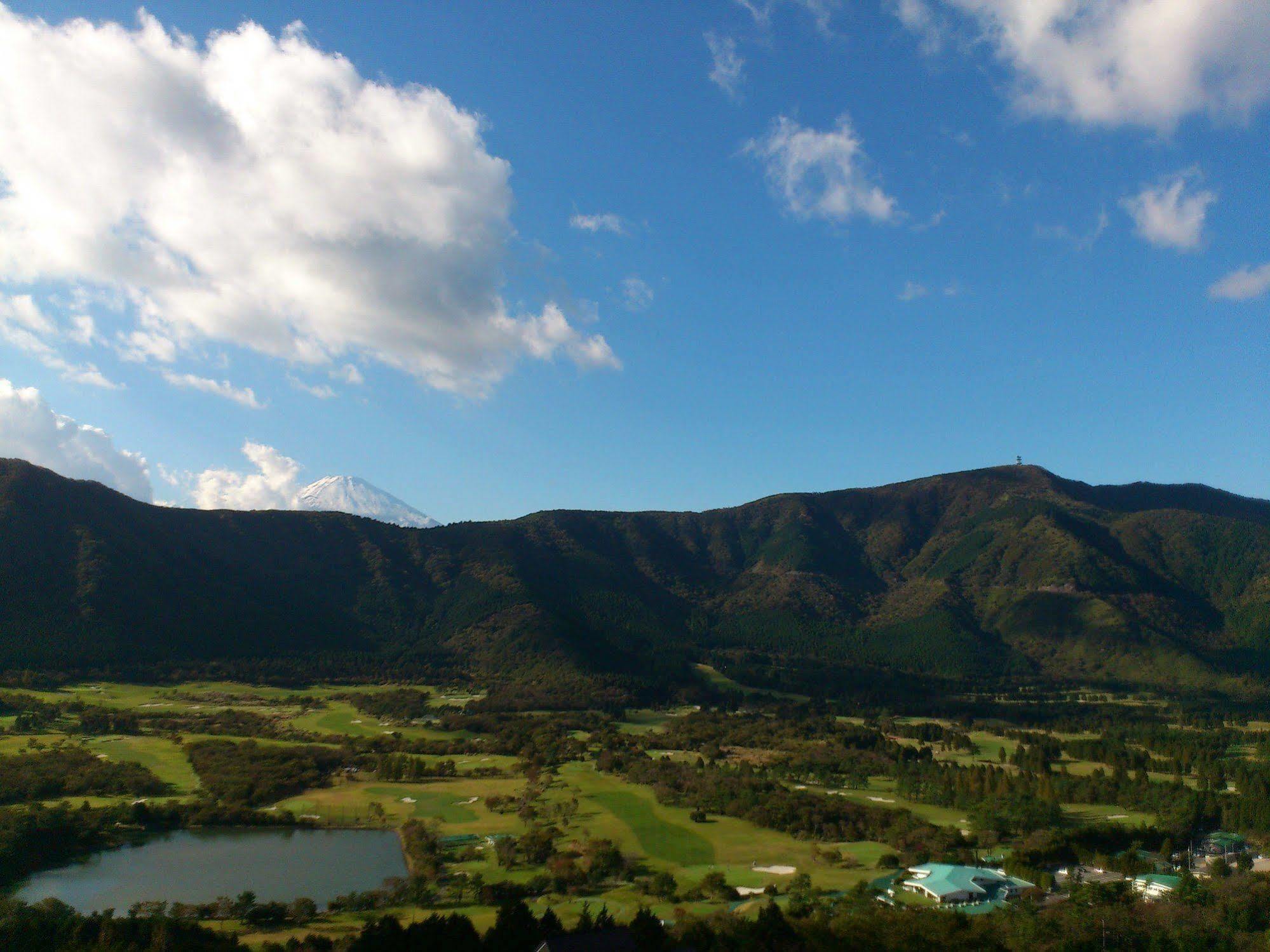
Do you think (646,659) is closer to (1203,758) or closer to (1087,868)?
(1203,758)

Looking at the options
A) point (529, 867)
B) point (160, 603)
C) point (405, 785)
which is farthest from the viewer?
point (160, 603)

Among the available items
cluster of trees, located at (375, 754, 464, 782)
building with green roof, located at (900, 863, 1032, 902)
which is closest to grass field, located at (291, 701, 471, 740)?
cluster of trees, located at (375, 754, 464, 782)

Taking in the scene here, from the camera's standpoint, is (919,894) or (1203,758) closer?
(919,894)

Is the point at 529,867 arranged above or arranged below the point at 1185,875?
below

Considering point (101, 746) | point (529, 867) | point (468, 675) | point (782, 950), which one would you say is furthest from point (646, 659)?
point (782, 950)

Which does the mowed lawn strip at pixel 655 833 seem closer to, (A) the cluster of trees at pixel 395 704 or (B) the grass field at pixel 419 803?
(B) the grass field at pixel 419 803

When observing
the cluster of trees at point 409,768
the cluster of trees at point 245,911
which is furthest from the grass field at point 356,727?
the cluster of trees at point 245,911
